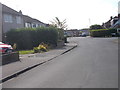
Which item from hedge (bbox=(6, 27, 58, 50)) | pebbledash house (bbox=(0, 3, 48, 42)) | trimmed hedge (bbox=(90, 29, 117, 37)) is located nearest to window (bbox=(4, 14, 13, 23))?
pebbledash house (bbox=(0, 3, 48, 42))

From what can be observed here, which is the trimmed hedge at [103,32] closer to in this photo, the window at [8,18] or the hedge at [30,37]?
the window at [8,18]

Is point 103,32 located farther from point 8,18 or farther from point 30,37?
point 30,37

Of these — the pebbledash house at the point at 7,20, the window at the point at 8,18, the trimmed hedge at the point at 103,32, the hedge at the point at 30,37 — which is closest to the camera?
the hedge at the point at 30,37

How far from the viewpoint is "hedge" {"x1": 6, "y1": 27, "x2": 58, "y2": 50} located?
94.3ft

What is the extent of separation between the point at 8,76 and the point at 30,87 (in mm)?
2322

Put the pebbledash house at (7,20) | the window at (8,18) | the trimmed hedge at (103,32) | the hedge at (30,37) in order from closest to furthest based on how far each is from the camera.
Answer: the hedge at (30,37) → the pebbledash house at (7,20) → the window at (8,18) → the trimmed hedge at (103,32)

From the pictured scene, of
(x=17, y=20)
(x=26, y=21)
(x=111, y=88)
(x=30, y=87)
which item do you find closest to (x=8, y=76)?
(x=30, y=87)

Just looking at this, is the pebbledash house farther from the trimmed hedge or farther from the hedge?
the trimmed hedge

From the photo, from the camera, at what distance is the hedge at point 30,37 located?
2875 centimetres

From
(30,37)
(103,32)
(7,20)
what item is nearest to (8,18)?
(7,20)

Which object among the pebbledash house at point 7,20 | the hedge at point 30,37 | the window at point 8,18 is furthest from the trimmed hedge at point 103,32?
the hedge at point 30,37

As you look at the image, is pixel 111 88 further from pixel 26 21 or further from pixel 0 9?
pixel 26 21

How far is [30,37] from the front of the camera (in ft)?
94.9

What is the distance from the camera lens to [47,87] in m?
6.47
